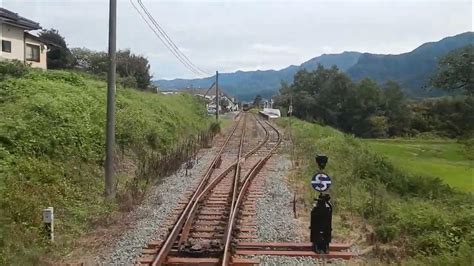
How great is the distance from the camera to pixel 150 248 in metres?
8.09

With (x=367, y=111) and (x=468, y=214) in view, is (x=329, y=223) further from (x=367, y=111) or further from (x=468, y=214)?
(x=367, y=111)

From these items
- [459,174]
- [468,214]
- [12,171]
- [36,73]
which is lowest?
[459,174]

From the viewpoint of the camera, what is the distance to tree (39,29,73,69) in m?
38.2

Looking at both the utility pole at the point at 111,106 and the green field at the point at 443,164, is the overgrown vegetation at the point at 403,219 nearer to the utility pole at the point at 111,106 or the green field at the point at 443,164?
the utility pole at the point at 111,106

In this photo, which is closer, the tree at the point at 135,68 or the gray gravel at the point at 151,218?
the gray gravel at the point at 151,218

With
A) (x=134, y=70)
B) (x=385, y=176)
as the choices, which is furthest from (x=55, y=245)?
(x=134, y=70)

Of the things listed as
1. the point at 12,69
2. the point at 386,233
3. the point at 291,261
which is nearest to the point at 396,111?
the point at 12,69

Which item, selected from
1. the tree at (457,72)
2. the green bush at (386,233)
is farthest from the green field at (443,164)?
the green bush at (386,233)

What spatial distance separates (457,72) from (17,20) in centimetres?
3089

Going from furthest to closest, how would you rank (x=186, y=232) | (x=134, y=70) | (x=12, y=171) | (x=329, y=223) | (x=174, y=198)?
(x=134, y=70), (x=174, y=198), (x=12, y=171), (x=186, y=232), (x=329, y=223)

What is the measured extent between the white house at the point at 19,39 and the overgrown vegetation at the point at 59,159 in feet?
28.3

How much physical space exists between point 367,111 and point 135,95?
5701cm

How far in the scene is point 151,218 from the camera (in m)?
10.1

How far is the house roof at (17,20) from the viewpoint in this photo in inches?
1028
